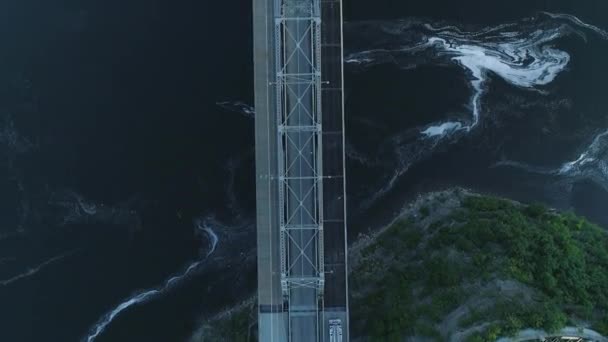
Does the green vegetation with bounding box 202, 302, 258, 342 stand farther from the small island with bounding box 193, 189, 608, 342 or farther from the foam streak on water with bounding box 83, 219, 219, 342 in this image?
the foam streak on water with bounding box 83, 219, 219, 342

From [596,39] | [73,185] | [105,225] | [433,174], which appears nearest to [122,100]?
[73,185]

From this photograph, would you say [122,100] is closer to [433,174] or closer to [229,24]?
[229,24]

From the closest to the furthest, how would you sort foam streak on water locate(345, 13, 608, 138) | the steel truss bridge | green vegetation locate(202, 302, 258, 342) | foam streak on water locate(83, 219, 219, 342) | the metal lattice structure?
the metal lattice structure
the steel truss bridge
green vegetation locate(202, 302, 258, 342)
foam streak on water locate(83, 219, 219, 342)
foam streak on water locate(345, 13, 608, 138)

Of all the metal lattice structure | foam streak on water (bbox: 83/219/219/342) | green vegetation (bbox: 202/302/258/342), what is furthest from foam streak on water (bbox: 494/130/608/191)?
foam streak on water (bbox: 83/219/219/342)

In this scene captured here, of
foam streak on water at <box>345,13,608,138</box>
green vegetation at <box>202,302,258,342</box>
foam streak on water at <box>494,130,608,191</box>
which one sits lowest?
green vegetation at <box>202,302,258,342</box>

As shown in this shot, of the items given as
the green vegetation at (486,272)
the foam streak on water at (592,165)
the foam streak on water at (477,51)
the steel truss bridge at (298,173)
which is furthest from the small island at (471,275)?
the foam streak on water at (477,51)
